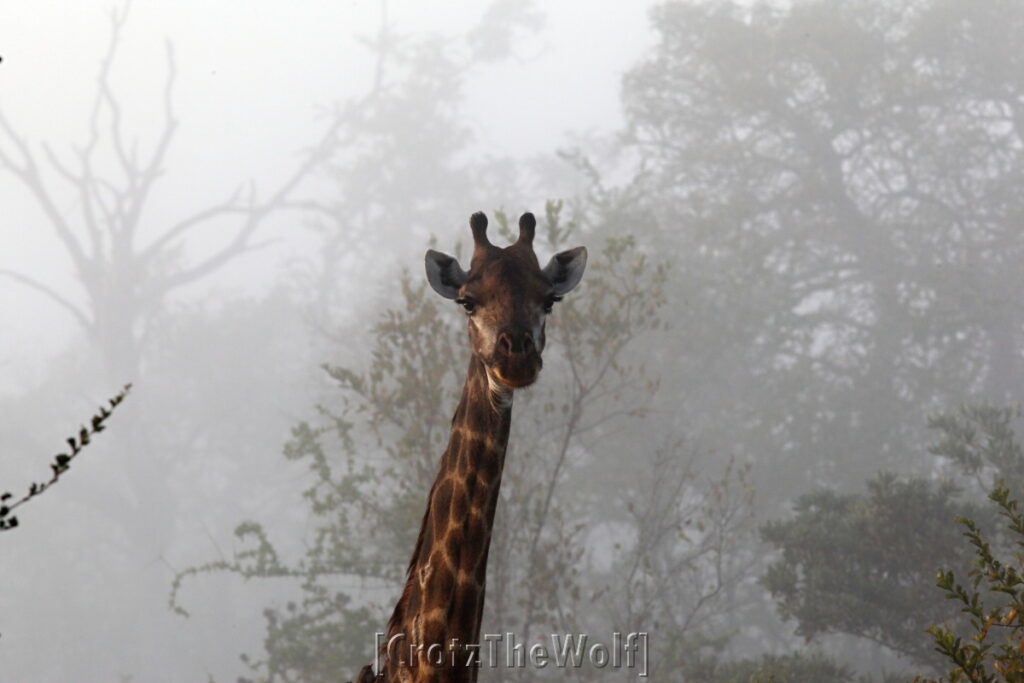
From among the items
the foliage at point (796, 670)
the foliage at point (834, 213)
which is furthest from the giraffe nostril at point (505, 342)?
the foliage at point (834, 213)

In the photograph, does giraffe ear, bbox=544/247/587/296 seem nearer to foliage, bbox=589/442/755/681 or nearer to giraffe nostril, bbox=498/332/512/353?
giraffe nostril, bbox=498/332/512/353

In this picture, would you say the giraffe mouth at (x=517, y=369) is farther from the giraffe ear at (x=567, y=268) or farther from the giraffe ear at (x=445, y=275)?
the giraffe ear at (x=567, y=268)

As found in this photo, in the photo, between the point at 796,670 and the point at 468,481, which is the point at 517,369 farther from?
the point at 796,670

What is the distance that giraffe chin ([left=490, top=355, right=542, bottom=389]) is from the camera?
3.78 m

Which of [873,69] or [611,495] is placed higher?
[873,69]

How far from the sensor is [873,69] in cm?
2642

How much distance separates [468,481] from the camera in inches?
171

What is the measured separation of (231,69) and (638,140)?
11103 centimetres

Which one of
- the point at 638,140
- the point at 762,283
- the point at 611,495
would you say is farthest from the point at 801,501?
the point at 638,140

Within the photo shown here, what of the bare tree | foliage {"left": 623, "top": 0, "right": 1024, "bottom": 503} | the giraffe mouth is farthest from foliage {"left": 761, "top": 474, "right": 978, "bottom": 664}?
the bare tree

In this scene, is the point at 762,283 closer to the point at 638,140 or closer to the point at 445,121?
the point at 638,140

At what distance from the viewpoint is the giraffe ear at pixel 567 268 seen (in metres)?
4.59

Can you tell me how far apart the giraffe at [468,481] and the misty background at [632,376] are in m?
5.75

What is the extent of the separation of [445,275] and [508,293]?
1.63ft
